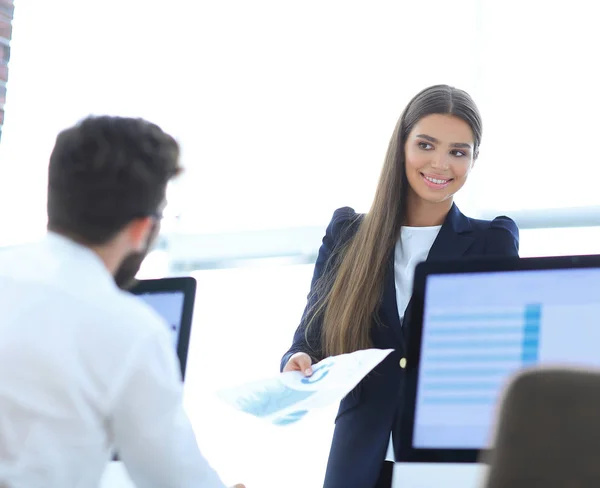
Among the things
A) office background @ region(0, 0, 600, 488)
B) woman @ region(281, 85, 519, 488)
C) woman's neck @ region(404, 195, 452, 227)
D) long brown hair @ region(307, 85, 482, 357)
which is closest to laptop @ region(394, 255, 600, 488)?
woman @ region(281, 85, 519, 488)

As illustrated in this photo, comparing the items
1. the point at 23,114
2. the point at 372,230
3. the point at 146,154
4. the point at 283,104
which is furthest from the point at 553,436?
the point at 23,114

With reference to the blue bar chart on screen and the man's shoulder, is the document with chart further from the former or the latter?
the man's shoulder

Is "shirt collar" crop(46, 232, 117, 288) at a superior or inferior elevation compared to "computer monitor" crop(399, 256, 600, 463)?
superior

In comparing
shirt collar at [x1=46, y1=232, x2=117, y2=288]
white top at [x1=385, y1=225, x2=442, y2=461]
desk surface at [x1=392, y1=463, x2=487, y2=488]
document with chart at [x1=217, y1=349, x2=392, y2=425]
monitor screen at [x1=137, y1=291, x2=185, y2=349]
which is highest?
shirt collar at [x1=46, y1=232, x2=117, y2=288]

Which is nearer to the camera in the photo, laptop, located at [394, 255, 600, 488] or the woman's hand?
laptop, located at [394, 255, 600, 488]

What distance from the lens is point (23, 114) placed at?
4.75m

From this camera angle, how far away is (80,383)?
141 centimetres

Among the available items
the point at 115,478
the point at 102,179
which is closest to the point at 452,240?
the point at 115,478

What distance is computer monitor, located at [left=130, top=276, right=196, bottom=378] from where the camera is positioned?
2195 mm

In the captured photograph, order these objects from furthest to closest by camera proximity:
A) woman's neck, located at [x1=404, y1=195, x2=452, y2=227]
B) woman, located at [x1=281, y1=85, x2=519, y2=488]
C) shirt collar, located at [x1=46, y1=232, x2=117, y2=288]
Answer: woman's neck, located at [x1=404, y1=195, x2=452, y2=227]
woman, located at [x1=281, y1=85, x2=519, y2=488]
shirt collar, located at [x1=46, y1=232, x2=117, y2=288]

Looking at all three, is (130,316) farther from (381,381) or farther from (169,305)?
(381,381)

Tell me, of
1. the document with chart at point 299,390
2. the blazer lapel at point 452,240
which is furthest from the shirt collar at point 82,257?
the blazer lapel at point 452,240

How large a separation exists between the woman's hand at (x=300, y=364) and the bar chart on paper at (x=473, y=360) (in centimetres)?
40

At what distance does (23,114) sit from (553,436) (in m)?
4.20
